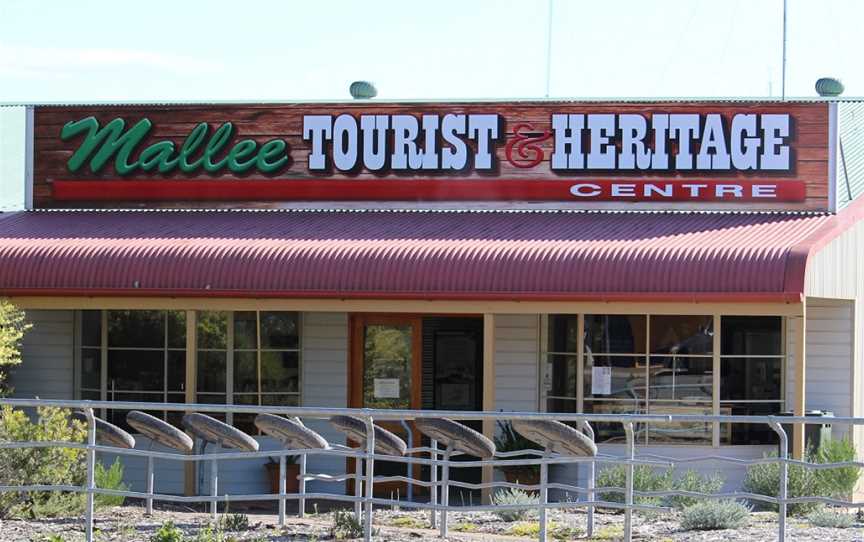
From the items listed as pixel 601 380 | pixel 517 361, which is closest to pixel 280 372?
pixel 517 361

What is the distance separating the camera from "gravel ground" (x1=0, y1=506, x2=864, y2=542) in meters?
11.0

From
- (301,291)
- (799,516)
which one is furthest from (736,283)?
(301,291)

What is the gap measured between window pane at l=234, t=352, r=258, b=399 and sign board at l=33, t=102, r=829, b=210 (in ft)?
6.33

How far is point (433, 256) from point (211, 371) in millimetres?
3272

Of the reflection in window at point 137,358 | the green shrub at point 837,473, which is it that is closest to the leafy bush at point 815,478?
the green shrub at point 837,473

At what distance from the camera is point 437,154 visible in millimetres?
16766

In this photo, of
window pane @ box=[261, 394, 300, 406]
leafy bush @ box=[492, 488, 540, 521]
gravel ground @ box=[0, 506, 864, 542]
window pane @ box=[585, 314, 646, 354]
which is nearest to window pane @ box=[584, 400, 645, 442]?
window pane @ box=[585, 314, 646, 354]

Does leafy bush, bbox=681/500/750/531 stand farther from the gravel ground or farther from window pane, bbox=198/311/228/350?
window pane, bbox=198/311/228/350

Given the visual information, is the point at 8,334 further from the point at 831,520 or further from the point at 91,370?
the point at 831,520

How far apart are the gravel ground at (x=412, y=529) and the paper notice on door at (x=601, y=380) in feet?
9.29

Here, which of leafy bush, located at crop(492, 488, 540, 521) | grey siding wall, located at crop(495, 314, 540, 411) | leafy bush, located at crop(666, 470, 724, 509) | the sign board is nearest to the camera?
leafy bush, located at crop(492, 488, 540, 521)

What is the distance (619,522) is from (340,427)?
2473 mm

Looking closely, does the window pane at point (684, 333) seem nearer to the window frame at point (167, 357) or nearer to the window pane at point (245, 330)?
the window frame at point (167, 357)

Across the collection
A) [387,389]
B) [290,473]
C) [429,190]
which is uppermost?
[429,190]
